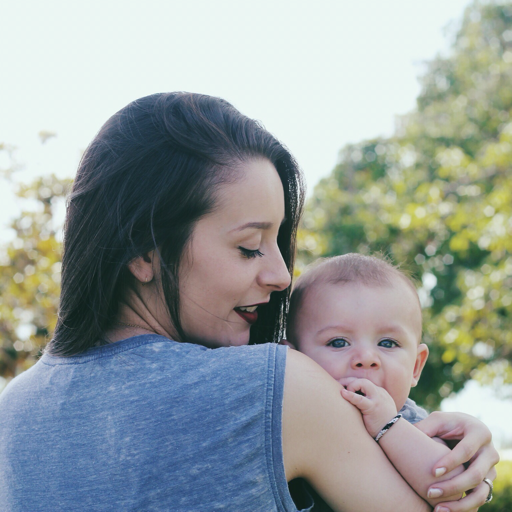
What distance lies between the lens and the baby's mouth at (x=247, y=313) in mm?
2014

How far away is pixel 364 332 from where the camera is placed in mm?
2117

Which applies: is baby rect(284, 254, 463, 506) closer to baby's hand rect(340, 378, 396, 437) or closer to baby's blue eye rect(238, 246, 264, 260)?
baby's hand rect(340, 378, 396, 437)

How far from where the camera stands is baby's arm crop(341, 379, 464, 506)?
60.6 inches

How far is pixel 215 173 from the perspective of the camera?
1803mm

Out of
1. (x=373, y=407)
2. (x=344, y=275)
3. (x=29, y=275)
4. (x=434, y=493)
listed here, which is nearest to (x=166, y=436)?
(x=373, y=407)

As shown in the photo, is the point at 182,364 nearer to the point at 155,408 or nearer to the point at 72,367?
the point at 155,408

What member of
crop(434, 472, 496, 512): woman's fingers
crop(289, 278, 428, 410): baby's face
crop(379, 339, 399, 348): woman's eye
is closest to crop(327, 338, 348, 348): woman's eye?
crop(289, 278, 428, 410): baby's face

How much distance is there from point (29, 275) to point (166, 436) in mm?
6852

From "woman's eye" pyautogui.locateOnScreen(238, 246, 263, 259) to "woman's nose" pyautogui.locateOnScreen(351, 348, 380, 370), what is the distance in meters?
0.49

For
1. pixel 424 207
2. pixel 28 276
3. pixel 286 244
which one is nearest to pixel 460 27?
pixel 424 207

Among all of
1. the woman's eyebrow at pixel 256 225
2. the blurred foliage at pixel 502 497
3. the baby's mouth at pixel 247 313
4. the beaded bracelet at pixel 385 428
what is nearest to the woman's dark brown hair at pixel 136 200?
the woman's eyebrow at pixel 256 225

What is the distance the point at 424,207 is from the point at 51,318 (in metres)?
5.20

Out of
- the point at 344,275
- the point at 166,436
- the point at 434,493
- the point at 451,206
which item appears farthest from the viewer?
the point at 451,206

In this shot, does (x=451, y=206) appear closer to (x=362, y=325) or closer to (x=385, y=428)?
(x=362, y=325)
